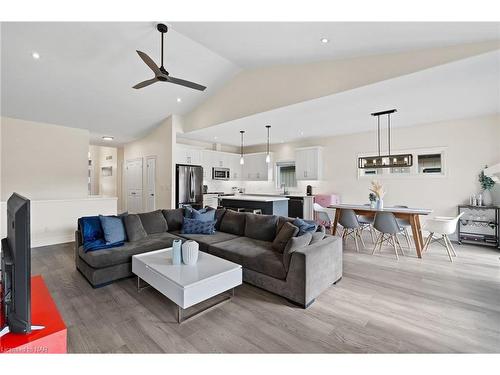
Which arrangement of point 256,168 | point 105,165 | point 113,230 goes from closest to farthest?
1. point 113,230
2. point 256,168
3. point 105,165

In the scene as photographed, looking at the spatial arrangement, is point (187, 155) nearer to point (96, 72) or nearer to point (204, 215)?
point (96, 72)

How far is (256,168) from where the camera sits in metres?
8.44

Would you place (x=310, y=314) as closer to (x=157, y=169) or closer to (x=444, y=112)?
(x=444, y=112)

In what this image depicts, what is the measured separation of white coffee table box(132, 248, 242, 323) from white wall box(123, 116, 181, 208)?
378 centimetres

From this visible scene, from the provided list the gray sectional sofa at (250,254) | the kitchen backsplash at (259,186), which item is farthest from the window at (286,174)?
the gray sectional sofa at (250,254)

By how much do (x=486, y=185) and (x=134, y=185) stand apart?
355 inches

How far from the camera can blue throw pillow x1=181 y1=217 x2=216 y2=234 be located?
3916mm

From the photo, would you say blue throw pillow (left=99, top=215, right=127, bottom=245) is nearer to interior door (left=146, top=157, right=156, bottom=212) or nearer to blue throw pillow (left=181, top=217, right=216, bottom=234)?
blue throw pillow (left=181, top=217, right=216, bottom=234)

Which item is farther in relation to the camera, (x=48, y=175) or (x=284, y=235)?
(x=48, y=175)

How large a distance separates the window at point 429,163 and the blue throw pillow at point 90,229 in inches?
264

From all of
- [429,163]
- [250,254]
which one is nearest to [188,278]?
[250,254]

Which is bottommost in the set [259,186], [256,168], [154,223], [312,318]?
[312,318]

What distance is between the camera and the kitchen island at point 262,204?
18.4 feet

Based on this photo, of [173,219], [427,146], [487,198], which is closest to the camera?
[173,219]
